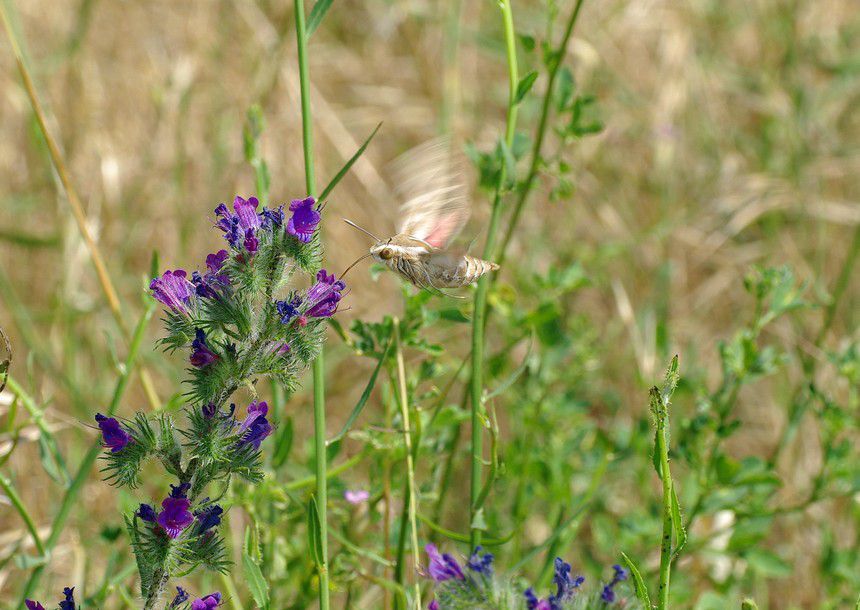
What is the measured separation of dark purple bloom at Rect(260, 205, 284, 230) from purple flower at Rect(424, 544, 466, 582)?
63 cm

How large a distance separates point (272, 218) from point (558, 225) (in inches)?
141

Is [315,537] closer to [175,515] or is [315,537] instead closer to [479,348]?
[175,515]

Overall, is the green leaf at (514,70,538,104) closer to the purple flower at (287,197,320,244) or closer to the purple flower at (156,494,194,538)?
the purple flower at (287,197,320,244)

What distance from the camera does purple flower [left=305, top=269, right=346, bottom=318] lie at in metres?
1.78

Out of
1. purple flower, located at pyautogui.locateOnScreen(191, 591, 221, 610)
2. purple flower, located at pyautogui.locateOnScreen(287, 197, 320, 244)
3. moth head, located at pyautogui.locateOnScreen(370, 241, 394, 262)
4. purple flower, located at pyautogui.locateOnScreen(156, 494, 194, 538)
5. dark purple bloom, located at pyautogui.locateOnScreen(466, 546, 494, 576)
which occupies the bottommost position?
purple flower, located at pyautogui.locateOnScreen(191, 591, 221, 610)

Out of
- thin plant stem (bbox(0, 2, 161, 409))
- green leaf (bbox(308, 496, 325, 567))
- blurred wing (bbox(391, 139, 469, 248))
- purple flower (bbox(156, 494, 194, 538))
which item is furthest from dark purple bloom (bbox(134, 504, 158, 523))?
thin plant stem (bbox(0, 2, 161, 409))

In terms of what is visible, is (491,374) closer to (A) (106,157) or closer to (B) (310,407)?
(B) (310,407)

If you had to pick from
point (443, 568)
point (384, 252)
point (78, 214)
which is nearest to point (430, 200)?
point (384, 252)

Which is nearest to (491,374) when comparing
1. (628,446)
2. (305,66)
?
(628,446)

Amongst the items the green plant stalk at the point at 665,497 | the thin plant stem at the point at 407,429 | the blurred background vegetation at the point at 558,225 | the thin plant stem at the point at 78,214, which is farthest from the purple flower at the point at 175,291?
the blurred background vegetation at the point at 558,225

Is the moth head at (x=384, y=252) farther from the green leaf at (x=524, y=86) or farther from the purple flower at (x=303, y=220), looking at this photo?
the green leaf at (x=524, y=86)

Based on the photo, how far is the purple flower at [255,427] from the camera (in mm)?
1766

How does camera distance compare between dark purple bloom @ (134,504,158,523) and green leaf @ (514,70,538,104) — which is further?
green leaf @ (514,70,538,104)

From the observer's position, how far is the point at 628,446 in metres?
3.24
